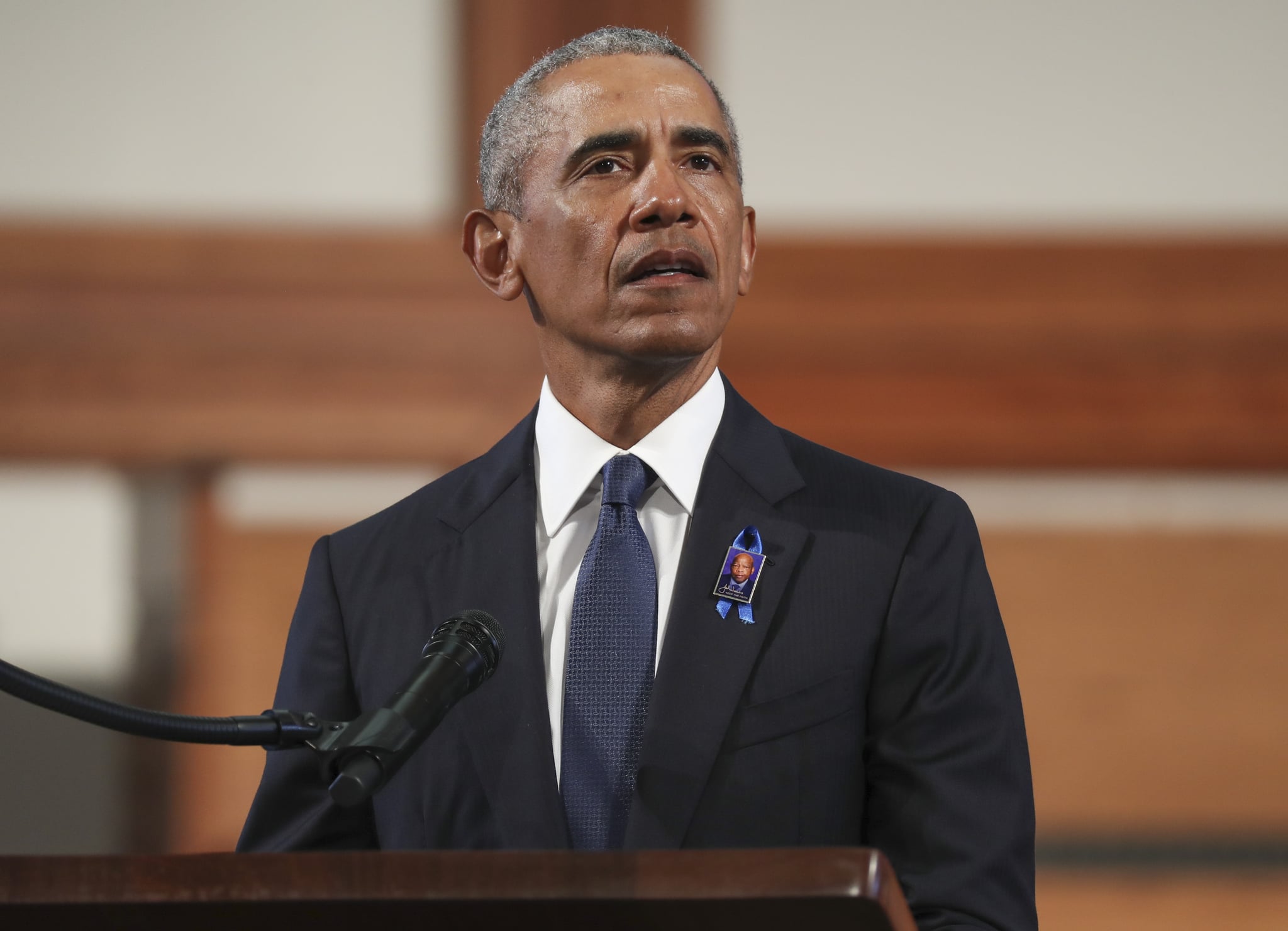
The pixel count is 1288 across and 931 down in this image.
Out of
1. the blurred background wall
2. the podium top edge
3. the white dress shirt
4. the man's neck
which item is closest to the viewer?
the podium top edge

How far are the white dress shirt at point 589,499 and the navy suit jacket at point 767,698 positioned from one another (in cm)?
2

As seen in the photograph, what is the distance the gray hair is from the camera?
1439mm

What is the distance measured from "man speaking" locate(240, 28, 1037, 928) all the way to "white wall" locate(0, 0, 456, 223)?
3.71 feet

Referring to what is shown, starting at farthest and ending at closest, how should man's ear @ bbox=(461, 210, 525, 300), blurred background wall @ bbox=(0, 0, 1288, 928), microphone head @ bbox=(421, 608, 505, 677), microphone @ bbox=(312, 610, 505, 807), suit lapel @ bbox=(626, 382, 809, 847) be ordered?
blurred background wall @ bbox=(0, 0, 1288, 928)
man's ear @ bbox=(461, 210, 525, 300)
suit lapel @ bbox=(626, 382, 809, 847)
microphone head @ bbox=(421, 608, 505, 677)
microphone @ bbox=(312, 610, 505, 807)

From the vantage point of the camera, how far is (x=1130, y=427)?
7.83 feet

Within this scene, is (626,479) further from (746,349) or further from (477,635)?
(746,349)

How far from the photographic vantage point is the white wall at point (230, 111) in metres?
2.54

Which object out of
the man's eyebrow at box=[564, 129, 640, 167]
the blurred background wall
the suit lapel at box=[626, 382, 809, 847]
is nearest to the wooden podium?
the suit lapel at box=[626, 382, 809, 847]

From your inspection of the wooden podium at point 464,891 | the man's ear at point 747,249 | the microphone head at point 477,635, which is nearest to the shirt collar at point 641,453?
the man's ear at point 747,249

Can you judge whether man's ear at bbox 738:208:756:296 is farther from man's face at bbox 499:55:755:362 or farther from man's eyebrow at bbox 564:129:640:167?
man's eyebrow at bbox 564:129:640:167

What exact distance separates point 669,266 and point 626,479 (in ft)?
0.65

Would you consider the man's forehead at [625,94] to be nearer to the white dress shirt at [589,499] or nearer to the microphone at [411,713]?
the white dress shirt at [589,499]

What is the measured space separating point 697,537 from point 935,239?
1.38 m

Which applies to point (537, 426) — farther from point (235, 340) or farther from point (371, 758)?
point (235, 340)
